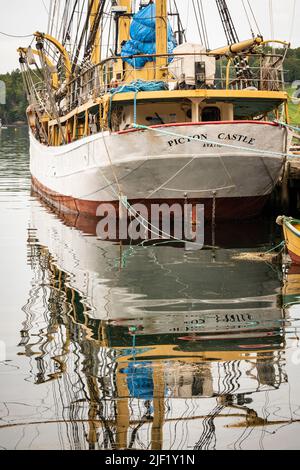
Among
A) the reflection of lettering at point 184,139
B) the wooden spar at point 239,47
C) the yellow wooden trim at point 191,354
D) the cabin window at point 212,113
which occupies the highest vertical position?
the wooden spar at point 239,47

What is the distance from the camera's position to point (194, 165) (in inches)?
871

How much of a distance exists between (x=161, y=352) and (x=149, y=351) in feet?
0.56

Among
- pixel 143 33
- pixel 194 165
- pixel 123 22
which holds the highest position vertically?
pixel 123 22

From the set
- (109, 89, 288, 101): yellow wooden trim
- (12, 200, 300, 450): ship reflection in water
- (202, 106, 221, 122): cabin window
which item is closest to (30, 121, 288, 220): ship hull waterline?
(109, 89, 288, 101): yellow wooden trim

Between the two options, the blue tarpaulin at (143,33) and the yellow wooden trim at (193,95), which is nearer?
the yellow wooden trim at (193,95)

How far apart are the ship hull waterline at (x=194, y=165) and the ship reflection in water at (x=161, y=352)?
425 cm

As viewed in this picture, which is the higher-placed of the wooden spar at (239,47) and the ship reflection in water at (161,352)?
the wooden spar at (239,47)

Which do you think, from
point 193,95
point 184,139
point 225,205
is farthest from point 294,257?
point 193,95

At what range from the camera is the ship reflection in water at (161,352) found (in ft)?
25.1

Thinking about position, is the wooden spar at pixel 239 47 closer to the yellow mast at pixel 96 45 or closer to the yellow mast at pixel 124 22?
the yellow mast at pixel 124 22

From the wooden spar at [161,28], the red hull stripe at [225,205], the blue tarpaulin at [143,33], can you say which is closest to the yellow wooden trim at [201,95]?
the wooden spar at [161,28]

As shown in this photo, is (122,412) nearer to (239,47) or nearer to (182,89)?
(182,89)

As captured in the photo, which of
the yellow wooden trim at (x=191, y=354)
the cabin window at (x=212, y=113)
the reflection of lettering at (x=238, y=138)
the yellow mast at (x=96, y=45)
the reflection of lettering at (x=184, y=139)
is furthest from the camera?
the yellow mast at (x=96, y=45)

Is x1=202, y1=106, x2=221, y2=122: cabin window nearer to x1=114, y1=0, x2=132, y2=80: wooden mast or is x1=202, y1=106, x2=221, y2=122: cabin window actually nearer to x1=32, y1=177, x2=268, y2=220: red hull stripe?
x1=32, y1=177, x2=268, y2=220: red hull stripe
